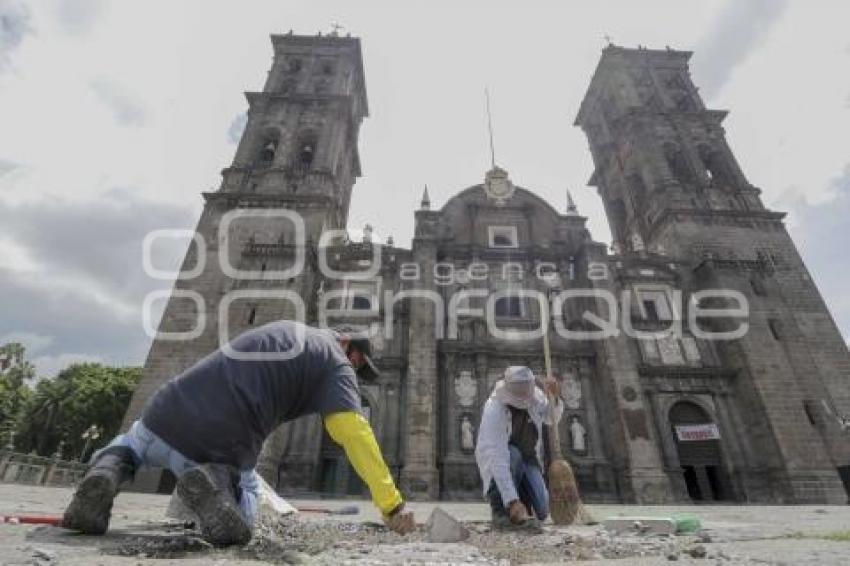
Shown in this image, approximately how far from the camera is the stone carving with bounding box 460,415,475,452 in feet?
47.5

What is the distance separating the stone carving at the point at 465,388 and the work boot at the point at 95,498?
13.4 m

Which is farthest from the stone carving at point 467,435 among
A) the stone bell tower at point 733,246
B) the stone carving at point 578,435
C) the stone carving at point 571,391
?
the stone bell tower at point 733,246

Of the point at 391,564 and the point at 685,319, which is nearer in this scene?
the point at 391,564

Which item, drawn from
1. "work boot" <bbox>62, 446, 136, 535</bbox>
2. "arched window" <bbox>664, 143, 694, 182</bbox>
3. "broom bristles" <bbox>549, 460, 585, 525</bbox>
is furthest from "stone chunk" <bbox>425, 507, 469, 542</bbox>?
"arched window" <bbox>664, 143, 694, 182</bbox>

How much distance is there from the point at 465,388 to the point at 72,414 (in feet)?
89.7

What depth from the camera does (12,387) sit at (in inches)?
1288

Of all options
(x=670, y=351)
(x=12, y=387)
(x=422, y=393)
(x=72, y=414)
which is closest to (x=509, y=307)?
(x=422, y=393)

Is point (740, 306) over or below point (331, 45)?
below

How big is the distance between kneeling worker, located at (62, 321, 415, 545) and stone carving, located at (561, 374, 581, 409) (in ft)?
47.1

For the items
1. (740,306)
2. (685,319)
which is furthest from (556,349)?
(740,306)

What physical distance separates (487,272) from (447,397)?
5686mm

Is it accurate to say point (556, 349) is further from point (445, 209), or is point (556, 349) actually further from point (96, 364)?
point (96, 364)

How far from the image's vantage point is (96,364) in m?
32.6

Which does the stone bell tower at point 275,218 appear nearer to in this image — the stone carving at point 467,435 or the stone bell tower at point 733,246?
the stone carving at point 467,435
